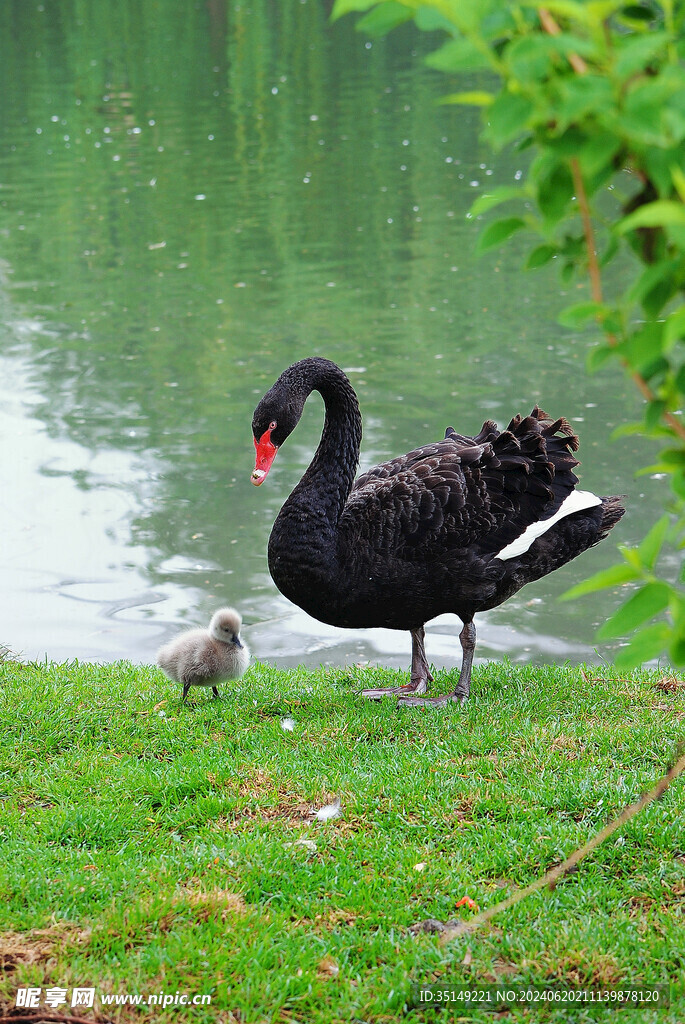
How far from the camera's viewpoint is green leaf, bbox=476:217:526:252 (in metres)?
1.39

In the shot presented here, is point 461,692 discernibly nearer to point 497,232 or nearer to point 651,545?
point 651,545

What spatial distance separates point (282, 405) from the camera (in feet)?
14.6

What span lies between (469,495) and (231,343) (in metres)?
6.58

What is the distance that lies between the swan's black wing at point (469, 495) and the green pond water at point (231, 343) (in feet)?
4.26

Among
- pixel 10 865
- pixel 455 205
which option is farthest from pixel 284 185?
pixel 10 865

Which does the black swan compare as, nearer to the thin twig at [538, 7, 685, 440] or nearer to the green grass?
the green grass

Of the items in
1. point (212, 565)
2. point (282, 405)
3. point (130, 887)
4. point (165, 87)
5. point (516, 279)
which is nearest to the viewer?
point (130, 887)

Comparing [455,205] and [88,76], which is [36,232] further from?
[88,76]

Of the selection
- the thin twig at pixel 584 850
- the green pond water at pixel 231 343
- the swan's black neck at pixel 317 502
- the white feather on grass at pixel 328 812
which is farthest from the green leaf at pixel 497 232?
the swan's black neck at pixel 317 502

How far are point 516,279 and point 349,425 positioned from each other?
8.17 m

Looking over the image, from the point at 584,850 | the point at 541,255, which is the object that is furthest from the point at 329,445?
the point at 541,255

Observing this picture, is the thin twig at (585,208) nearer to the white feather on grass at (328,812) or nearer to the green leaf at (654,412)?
the green leaf at (654,412)

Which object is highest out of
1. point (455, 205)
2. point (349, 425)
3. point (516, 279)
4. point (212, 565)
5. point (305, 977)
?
point (455, 205)

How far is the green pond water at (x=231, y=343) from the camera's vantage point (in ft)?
21.0
